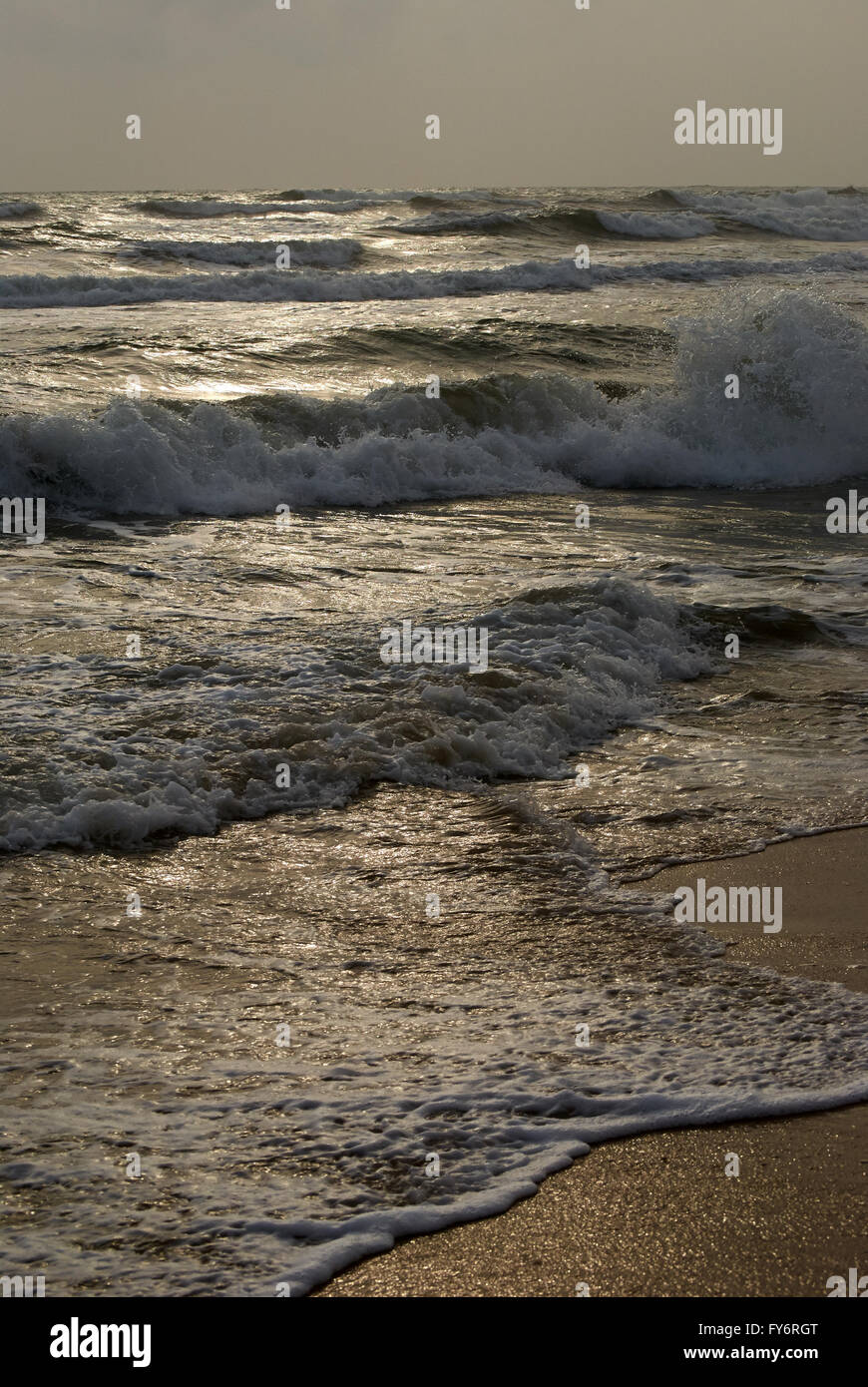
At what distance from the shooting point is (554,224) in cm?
3503

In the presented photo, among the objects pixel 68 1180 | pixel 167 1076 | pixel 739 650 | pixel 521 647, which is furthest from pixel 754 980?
pixel 739 650

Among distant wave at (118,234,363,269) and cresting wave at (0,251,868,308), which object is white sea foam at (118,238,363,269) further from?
cresting wave at (0,251,868,308)

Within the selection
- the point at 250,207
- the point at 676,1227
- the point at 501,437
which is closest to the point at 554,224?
the point at 250,207

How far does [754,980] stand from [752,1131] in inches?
35.9

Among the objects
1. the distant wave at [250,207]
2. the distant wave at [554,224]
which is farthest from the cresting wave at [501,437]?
the distant wave at [250,207]

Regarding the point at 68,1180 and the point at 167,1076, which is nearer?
the point at 68,1180

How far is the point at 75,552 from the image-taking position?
10328 millimetres

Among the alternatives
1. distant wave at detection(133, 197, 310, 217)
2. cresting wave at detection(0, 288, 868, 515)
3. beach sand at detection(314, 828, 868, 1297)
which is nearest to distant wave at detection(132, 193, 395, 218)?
distant wave at detection(133, 197, 310, 217)

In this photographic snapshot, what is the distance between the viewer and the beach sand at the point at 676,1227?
9.57 feet

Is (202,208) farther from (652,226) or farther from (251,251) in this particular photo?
(652,226)

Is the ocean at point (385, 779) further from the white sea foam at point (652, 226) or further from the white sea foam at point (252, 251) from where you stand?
the white sea foam at point (652, 226)

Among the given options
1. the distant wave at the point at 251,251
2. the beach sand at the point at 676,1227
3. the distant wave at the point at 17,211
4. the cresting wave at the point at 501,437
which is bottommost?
the beach sand at the point at 676,1227

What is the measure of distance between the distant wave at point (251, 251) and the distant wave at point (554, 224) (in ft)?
15.9
